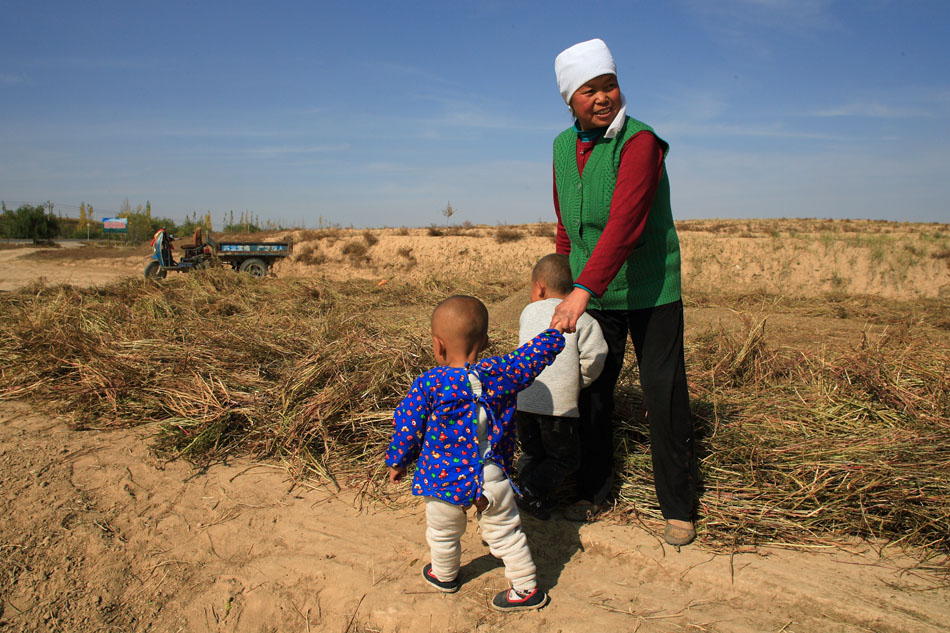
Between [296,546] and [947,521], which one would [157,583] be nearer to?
[296,546]

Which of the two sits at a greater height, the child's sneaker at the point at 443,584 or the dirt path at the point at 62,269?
the dirt path at the point at 62,269

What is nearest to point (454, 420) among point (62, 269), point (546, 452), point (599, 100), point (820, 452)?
point (546, 452)

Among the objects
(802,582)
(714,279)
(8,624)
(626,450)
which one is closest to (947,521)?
(802,582)

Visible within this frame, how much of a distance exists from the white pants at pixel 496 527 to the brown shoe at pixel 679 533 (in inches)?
25.4

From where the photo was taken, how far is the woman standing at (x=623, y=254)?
1.92 metres

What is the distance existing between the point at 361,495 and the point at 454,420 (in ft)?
3.73

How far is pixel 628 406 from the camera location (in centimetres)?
301

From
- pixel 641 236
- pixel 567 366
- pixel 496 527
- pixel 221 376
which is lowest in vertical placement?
pixel 496 527

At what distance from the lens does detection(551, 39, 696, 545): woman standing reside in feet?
6.29

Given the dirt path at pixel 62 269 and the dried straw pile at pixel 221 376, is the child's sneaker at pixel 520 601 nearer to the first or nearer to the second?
the dried straw pile at pixel 221 376

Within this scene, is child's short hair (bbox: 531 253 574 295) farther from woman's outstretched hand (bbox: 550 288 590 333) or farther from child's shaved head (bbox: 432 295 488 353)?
child's shaved head (bbox: 432 295 488 353)

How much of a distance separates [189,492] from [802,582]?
8.67 ft

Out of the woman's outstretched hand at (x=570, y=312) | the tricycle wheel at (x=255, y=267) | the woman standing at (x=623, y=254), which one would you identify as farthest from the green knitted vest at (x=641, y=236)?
the tricycle wheel at (x=255, y=267)

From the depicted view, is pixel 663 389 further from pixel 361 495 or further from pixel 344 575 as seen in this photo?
pixel 361 495
